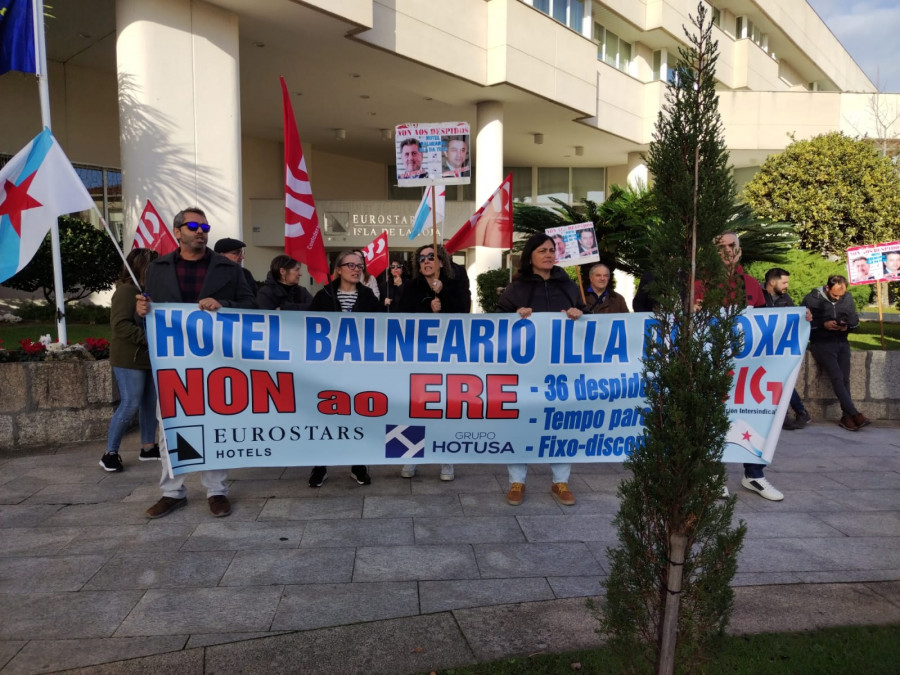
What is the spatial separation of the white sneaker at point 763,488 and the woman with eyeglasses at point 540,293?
1.48 meters

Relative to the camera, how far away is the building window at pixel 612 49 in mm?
20594

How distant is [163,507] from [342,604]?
78.3 inches

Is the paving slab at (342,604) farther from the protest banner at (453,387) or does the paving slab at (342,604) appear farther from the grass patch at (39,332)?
the grass patch at (39,332)

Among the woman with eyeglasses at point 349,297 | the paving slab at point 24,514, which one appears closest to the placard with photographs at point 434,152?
the woman with eyeglasses at point 349,297

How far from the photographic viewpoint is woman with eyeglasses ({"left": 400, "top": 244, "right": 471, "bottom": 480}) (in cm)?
588

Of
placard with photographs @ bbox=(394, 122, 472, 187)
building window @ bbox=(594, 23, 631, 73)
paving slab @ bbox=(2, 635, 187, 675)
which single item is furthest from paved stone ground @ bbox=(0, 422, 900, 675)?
building window @ bbox=(594, 23, 631, 73)

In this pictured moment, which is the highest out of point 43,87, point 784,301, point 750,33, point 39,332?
point 750,33

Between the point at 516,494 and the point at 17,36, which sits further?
the point at 17,36

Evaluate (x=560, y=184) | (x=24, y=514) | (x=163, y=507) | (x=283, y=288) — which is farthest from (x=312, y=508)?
(x=560, y=184)

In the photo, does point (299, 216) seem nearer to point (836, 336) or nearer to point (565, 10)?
point (836, 336)

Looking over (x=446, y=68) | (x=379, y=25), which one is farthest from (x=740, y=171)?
(x=379, y=25)

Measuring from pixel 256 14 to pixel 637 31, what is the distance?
47.1 ft

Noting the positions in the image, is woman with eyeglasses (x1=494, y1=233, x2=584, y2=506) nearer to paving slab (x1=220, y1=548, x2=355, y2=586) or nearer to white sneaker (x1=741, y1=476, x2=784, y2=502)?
white sneaker (x1=741, y1=476, x2=784, y2=502)

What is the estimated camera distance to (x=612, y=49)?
2134cm
